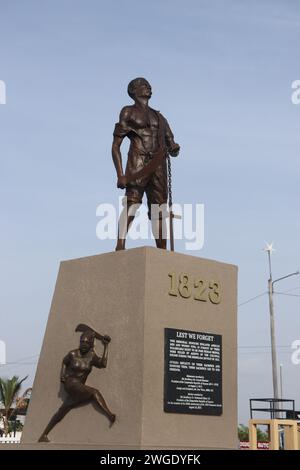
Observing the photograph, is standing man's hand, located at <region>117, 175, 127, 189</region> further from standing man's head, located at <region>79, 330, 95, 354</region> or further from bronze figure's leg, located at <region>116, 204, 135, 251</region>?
standing man's head, located at <region>79, 330, 95, 354</region>

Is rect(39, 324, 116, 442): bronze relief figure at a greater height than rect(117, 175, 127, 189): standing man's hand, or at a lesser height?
lesser

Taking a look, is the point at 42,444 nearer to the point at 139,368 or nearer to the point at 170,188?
the point at 139,368

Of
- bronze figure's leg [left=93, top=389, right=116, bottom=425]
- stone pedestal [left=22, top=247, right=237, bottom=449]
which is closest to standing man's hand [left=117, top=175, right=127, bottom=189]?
stone pedestal [left=22, top=247, right=237, bottom=449]

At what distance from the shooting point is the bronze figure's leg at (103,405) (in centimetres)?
1084

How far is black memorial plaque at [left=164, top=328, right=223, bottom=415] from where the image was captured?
11.1m

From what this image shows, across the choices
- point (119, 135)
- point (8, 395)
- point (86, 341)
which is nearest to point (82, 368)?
point (86, 341)

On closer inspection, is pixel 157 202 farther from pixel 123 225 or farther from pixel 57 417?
pixel 57 417

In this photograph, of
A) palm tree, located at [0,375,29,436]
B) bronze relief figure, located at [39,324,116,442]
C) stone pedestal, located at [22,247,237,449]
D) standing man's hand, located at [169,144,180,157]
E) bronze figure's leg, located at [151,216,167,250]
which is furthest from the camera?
palm tree, located at [0,375,29,436]

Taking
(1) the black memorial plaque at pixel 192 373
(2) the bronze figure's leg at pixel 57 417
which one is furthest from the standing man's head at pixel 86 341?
(1) the black memorial plaque at pixel 192 373

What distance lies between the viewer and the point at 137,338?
432 inches

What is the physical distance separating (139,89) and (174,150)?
3.67 ft

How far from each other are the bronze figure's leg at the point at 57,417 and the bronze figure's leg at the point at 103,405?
0.48 m

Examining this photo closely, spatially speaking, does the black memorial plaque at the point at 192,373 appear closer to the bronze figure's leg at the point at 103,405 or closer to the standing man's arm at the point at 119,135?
the bronze figure's leg at the point at 103,405

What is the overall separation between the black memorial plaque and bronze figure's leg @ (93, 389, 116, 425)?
738 mm
